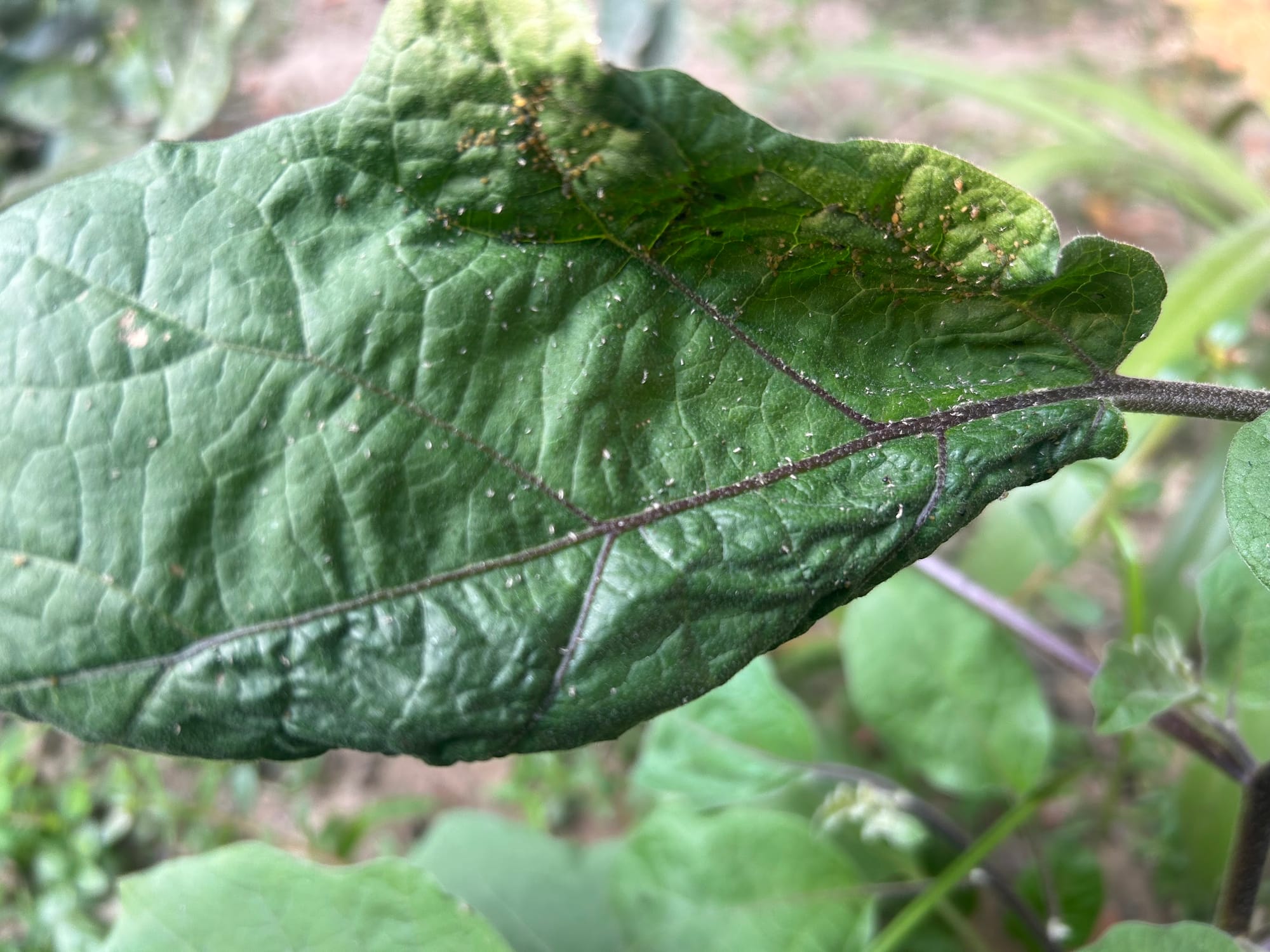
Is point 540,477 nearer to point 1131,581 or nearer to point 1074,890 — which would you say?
point 1131,581

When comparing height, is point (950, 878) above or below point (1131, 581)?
below

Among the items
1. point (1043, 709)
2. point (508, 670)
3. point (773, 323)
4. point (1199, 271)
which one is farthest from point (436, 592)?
point (1199, 271)

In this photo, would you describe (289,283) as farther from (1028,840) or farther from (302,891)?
(1028,840)

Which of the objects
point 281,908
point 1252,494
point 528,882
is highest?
point 1252,494

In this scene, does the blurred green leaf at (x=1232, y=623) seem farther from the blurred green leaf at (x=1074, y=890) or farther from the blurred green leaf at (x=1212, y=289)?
the blurred green leaf at (x=1212, y=289)

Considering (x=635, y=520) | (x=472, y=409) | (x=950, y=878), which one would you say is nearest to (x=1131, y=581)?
(x=950, y=878)
